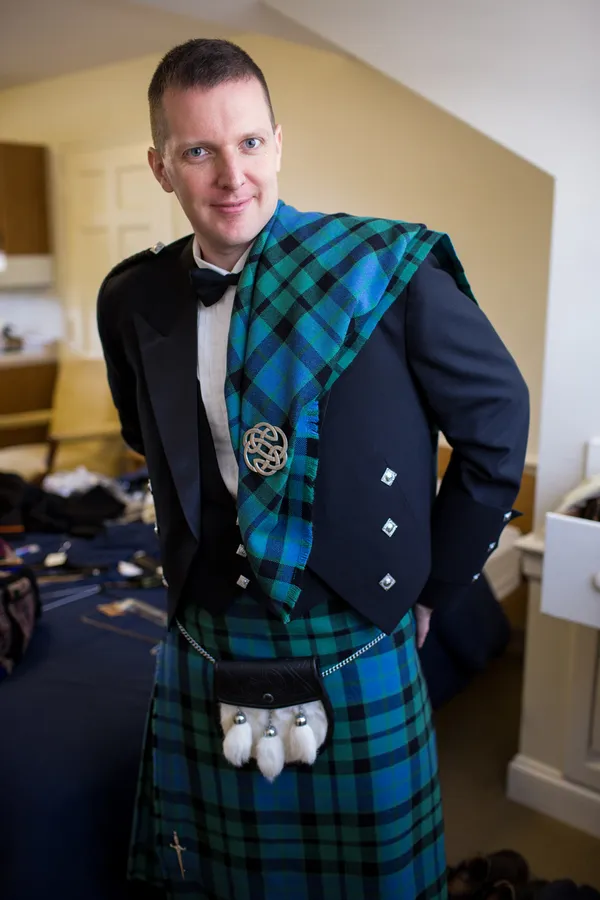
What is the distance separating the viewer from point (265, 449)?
3.36 feet

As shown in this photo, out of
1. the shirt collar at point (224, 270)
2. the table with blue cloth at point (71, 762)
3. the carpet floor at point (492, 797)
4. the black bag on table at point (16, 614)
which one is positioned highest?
the shirt collar at point (224, 270)

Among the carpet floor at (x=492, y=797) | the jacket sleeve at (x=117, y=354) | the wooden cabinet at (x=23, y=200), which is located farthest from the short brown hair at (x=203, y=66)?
the wooden cabinet at (x=23, y=200)

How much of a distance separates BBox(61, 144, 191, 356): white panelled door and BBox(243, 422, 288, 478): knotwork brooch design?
2992 millimetres

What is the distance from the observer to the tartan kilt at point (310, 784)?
3.75 ft

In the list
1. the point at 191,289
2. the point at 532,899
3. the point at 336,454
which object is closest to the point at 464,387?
the point at 336,454

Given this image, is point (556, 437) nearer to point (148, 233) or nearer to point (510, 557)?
point (510, 557)

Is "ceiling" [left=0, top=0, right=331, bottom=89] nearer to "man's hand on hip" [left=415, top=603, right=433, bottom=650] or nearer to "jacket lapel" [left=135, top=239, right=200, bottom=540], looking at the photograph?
"jacket lapel" [left=135, top=239, right=200, bottom=540]

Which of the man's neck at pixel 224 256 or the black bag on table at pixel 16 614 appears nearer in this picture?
the man's neck at pixel 224 256

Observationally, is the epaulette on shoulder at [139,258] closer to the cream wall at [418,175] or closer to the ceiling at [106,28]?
the ceiling at [106,28]

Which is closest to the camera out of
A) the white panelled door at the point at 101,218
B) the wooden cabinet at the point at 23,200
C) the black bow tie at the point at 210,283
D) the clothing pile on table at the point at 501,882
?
the black bow tie at the point at 210,283

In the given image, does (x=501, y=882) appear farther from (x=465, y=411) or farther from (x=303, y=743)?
(x=465, y=411)

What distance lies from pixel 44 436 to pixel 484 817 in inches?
125

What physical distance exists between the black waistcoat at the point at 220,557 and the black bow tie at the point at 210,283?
0.14 m

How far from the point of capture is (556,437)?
1.96m
